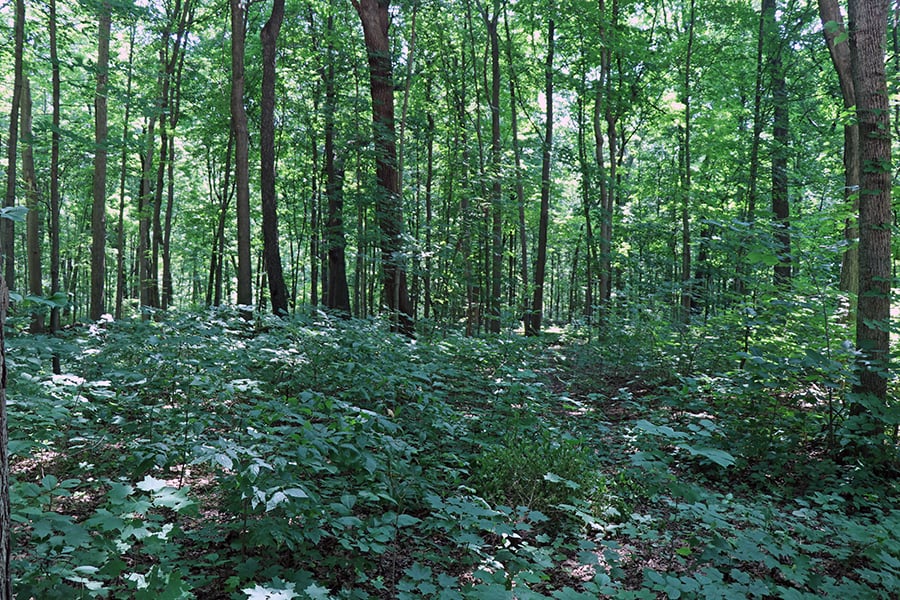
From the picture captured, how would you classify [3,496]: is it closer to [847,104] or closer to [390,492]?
[390,492]

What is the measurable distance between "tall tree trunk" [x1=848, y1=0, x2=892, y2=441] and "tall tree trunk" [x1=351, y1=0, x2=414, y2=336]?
708 centimetres

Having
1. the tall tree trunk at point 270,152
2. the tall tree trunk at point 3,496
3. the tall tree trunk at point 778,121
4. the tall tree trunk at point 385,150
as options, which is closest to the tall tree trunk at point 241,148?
the tall tree trunk at point 270,152

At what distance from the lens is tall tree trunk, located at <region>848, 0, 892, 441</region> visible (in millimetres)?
5328

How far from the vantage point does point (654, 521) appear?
4082mm

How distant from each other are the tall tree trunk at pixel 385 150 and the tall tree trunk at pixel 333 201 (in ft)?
3.58

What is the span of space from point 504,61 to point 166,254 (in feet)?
42.6

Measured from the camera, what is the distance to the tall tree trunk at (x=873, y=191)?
5328 millimetres

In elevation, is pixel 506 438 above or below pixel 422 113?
below

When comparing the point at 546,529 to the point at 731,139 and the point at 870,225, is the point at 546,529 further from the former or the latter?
the point at 731,139

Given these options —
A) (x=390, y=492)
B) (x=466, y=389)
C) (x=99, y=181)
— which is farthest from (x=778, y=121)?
(x=99, y=181)

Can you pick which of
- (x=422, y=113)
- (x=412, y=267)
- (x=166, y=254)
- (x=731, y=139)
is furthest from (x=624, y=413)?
(x=166, y=254)

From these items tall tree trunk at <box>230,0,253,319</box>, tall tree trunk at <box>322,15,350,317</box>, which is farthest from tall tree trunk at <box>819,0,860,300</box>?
tall tree trunk at <box>230,0,253,319</box>

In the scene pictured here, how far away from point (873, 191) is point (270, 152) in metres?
10.1

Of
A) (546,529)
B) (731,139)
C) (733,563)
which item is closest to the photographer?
(733,563)
